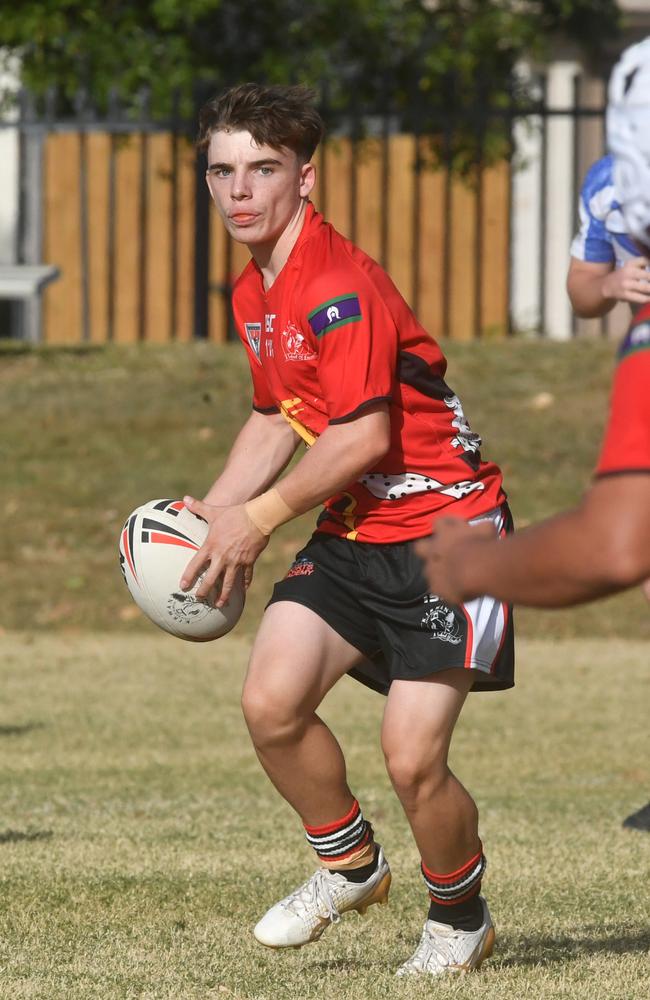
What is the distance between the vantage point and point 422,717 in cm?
461

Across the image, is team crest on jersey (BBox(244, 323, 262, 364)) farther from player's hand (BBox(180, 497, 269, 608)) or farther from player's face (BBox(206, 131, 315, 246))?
player's hand (BBox(180, 497, 269, 608))

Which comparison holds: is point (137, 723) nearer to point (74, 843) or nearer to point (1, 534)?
point (74, 843)

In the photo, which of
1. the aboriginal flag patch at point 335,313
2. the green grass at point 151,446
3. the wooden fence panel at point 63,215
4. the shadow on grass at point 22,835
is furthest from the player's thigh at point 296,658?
the wooden fence panel at point 63,215

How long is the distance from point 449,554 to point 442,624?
139 cm

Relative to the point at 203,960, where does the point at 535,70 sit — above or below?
above

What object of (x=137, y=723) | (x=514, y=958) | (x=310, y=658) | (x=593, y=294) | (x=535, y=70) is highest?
(x=535, y=70)

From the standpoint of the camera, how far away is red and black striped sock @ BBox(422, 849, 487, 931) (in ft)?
15.4

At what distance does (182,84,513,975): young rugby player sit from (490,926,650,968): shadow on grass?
→ 5.5 inches

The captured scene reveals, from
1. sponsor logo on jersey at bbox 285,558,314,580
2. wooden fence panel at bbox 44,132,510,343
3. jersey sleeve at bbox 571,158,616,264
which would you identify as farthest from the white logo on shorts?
wooden fence panel at bbox 44,132,510,343

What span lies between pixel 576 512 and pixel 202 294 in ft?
46.4

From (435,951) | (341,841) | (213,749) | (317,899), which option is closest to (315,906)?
(317,899)

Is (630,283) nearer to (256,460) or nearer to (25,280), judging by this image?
(256,460)

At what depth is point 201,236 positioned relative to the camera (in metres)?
16.9

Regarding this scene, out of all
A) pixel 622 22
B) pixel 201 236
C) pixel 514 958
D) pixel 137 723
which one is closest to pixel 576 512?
pixel 514 958
